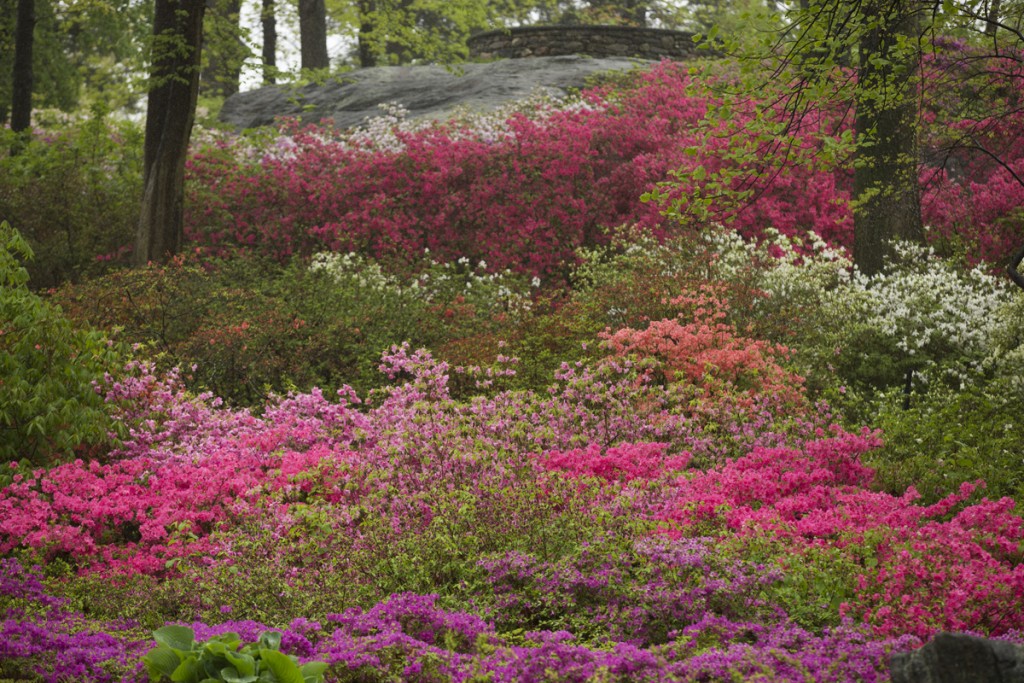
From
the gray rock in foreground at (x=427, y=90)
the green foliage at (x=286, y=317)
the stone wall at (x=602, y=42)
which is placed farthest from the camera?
the stone wall at (x=602, y=42)

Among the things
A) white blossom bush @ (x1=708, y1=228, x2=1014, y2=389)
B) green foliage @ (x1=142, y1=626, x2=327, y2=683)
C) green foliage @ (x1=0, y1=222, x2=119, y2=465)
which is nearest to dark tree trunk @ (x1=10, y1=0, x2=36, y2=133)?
green foliage @ (x1=0, y1=222, x2=119, y2=465)

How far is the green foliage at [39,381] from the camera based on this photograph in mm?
7062

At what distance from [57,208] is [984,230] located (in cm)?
1298

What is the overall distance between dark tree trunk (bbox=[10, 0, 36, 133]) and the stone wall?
11.1 meters

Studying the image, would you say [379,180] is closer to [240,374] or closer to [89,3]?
[89,3]

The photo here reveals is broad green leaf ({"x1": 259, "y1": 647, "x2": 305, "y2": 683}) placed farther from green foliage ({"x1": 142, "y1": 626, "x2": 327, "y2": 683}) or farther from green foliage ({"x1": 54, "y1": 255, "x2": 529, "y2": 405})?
green foliage ({"x1": 54, "y1": 255, "x2": 529, "y2": 405})

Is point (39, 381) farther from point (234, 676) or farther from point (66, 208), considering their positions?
point (66, 208)

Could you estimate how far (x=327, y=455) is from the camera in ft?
23.9

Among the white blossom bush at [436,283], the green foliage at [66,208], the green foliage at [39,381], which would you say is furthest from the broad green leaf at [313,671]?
the green foliage at [66,208]

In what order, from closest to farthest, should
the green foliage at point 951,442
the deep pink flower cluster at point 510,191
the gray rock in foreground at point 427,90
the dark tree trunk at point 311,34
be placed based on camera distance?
the green foliage at point 951,442 < the deep pink flower cluster at point 510,191 < the gray rock in foreground at point 427,90 < the dark tree trunk at point 311,34

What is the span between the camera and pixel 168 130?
14109 millimetres

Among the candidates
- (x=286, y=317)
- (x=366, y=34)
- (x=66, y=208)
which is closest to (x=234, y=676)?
(x=286, y=317)

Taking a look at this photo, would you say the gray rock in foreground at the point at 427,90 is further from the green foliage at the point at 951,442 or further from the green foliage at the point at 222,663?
the green foliage at the point at 222,663

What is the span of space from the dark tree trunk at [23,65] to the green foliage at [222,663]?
49.7 ft
